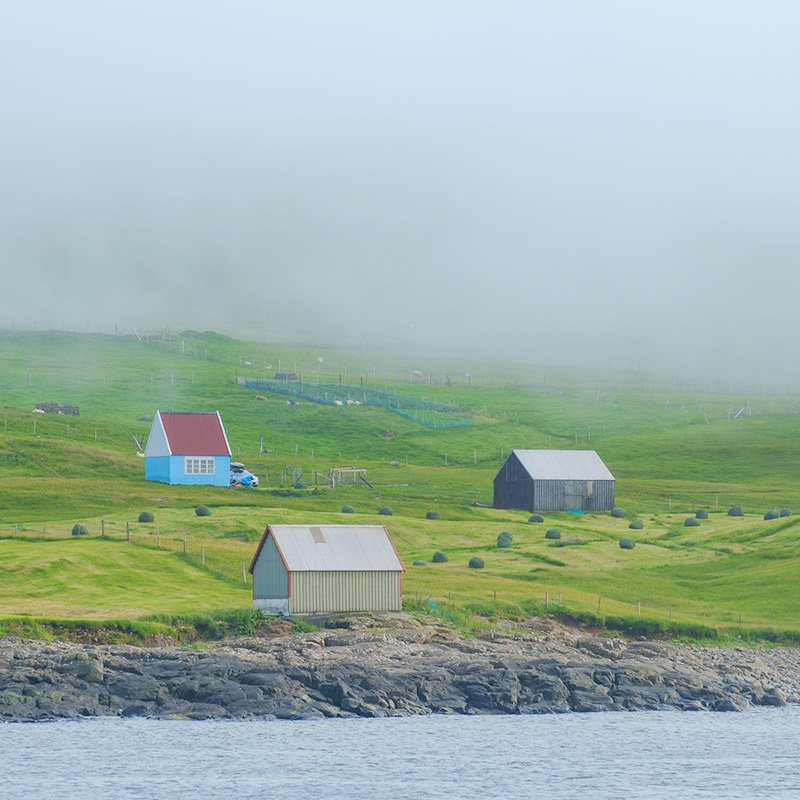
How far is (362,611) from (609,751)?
59.2ft

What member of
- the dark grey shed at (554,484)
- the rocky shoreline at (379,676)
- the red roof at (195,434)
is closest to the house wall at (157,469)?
the red roof at (195,434)

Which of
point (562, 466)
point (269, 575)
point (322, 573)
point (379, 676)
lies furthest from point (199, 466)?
point (379, 676)

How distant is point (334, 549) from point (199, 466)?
49.8m

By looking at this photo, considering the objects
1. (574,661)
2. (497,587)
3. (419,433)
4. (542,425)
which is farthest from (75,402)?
(574,661)

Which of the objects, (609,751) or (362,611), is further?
(362,611)

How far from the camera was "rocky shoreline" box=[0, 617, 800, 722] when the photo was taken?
48688 mm

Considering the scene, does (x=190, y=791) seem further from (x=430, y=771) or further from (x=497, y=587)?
(x=497, y=587)

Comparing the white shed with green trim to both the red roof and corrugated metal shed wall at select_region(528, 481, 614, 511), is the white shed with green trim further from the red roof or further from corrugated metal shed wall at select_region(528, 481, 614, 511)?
the red roof

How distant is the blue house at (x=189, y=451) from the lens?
109 m

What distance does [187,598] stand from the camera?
203 feet

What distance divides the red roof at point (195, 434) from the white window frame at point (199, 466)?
528 mm

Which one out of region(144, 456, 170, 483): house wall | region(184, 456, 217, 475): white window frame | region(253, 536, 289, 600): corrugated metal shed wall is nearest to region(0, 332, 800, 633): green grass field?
region(144, 456, 170, 483): house wall

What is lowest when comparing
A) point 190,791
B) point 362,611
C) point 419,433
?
point 190,791

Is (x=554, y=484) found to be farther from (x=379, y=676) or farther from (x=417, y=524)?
(x=379, y=676)
